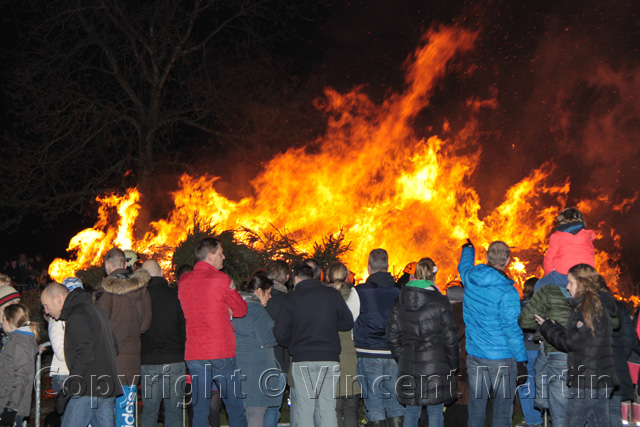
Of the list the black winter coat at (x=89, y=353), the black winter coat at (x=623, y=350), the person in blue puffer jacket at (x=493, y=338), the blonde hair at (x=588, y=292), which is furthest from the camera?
the person in blue puffer jacket at (x=493, y=338)

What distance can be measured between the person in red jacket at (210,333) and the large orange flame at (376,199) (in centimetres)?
819

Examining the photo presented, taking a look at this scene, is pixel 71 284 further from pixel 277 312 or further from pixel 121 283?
pixel 277 312

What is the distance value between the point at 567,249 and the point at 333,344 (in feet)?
7.55

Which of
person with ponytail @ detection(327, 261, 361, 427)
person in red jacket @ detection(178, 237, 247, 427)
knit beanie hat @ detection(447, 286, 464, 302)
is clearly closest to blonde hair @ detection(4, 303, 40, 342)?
person in red jacket @ detection(178, 237, 247, 427)

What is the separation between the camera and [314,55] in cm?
1964

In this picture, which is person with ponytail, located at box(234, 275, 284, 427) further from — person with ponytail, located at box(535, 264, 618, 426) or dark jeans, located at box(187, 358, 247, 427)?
person with ponytail, located at box(535, 264, 618, 426)

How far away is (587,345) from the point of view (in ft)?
18.4

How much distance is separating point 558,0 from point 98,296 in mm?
18103

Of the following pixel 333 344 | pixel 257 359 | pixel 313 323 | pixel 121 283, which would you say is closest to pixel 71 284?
pixel 121 283

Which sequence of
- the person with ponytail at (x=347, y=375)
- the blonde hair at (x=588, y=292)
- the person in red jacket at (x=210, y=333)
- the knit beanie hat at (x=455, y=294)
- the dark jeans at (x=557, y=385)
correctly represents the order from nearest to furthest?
the blonde hair at (x=588, y=292)
the dark jeans at (x=557, y=385)
the person in red jacket at (x=210, y=333)
the person with ponytail at (x=347, y=375)
the knit beanie hat at (x=455, y=294)

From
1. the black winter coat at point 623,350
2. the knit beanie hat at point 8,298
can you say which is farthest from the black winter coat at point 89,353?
the black winter coat at point 623,350

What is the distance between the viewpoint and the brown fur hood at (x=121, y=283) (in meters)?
6.34

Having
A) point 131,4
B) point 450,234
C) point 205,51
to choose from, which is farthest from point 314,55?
point 450,234

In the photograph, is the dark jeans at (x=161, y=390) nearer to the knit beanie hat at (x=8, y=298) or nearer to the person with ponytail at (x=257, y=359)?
the person with ponytail at (x=257, y=359)
